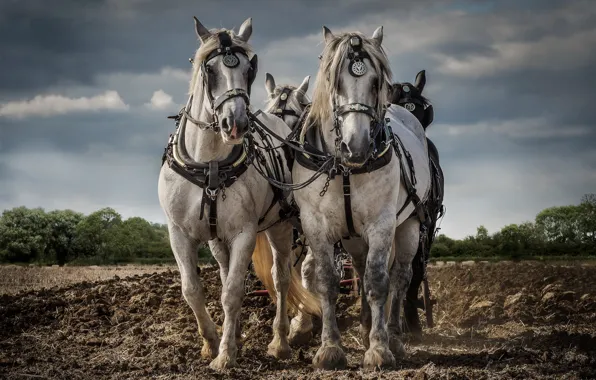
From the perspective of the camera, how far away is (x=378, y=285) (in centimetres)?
557

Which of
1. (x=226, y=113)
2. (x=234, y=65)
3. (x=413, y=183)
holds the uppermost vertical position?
(x=234, y=65)

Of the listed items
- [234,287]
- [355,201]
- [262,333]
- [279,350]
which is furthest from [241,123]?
[262,333]

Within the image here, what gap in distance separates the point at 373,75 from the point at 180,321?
3.97m

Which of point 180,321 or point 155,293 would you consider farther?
point 155,293

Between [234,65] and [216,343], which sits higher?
[234,65]

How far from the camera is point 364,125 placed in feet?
17.4

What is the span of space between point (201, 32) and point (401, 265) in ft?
8.95

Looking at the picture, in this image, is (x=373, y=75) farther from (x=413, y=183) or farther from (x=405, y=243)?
(x=405, y=243)

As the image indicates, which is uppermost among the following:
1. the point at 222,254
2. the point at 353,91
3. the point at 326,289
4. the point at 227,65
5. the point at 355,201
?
the point at 227,65

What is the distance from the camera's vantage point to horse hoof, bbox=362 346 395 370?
17.9 ft

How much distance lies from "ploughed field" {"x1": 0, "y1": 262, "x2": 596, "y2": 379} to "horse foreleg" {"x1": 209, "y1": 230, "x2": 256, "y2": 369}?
0.65 feet

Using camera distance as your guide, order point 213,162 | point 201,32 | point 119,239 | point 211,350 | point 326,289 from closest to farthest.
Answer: point 326,289 → point 213,162 → point 201,32 → point 211,350 → point 119,239

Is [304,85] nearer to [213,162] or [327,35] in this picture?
[327,35]

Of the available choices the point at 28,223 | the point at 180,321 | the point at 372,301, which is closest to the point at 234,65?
the point at 372,301
